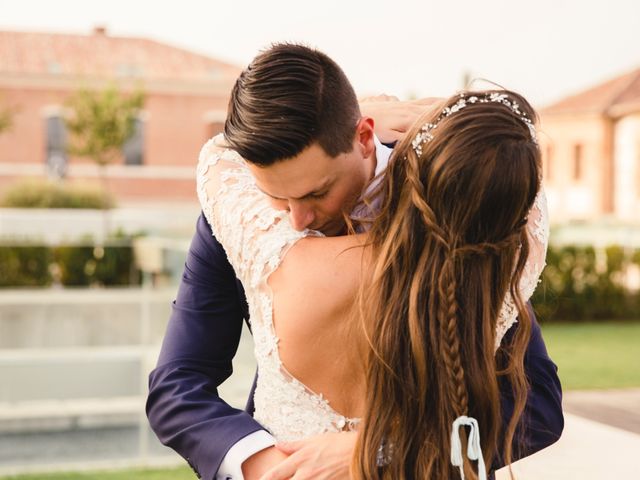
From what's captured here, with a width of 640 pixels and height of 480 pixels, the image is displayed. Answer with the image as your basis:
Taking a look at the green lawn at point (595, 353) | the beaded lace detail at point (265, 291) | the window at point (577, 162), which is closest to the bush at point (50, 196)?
the green lawn at point (595, 353)

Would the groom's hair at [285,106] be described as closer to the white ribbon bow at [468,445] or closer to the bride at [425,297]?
the bride at [425,297]

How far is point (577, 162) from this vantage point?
35156 millimetres

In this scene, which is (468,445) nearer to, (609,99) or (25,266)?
(25,266)

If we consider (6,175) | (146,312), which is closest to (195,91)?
(6,175)

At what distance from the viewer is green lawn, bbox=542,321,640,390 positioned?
9.09m

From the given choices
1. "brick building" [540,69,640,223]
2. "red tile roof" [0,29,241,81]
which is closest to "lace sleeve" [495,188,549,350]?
"brick building" [540,69,640,223]

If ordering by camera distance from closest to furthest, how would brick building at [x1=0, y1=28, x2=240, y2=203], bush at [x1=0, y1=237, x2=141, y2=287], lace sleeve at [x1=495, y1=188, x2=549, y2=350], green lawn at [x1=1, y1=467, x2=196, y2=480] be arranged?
lace sleeve at [x1=495, y1=188, x2=549, y2=350], green lawn at [x1=1, y1=467, x2=196, y2=480], bush at [x1=0, y1=237, x2=141, y2=287], brick building at [x1=0, y1=28, x2=240, y2=203]

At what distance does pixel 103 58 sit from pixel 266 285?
3521 cm

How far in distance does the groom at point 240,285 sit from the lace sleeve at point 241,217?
0.04 meters

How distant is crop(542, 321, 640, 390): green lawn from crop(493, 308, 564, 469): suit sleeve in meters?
7.25

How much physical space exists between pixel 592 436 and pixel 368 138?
7.49ft

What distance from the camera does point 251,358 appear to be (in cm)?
580

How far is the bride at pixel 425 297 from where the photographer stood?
1399 millimetres

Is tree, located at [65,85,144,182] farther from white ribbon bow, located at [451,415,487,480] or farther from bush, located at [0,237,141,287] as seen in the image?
white ribbon bow, located at [451,415,487,480]
